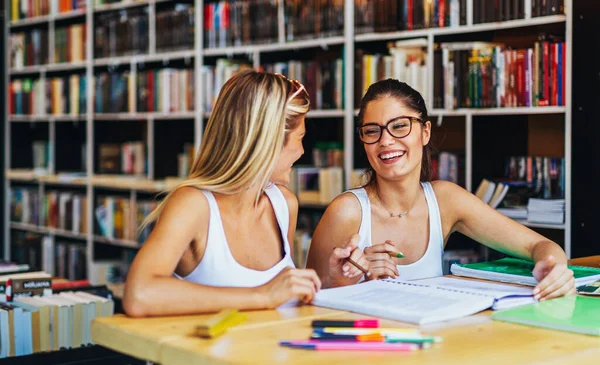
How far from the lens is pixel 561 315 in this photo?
159 cm

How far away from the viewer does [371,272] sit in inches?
80.2

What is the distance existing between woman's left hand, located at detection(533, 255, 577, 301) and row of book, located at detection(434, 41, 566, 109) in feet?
4.85

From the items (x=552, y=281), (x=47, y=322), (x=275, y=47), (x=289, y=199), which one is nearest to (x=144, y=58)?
(x=275, y=47)

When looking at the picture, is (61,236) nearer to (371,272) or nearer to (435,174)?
(435,174)

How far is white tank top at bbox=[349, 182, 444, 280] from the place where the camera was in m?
2.34

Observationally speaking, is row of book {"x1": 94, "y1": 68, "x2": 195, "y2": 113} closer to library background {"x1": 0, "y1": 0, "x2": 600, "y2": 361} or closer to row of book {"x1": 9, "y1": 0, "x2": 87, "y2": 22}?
library background {"x1": 0, "y1": 0, "x2": 600, "y2": 361}

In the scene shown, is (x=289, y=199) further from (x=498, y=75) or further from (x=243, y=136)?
(x=498, y=75)

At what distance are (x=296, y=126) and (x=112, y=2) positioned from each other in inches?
140

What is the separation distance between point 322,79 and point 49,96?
2634 mm

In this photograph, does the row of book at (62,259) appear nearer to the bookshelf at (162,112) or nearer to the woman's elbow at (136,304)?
the bookshelf at (162,112)

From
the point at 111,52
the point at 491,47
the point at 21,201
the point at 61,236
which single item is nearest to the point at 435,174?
the point at 491,47

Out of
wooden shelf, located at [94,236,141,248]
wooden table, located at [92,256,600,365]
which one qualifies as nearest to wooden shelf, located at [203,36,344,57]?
wooden shelf, located at [94,236,141,248]

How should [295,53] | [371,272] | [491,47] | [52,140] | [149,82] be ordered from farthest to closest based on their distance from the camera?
[52,140]
[149,82]
[295,53]
[491,47]
[371,272]

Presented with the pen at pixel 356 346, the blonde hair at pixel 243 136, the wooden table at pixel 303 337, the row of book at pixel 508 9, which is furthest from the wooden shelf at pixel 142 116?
the pen at pixel 356 346
